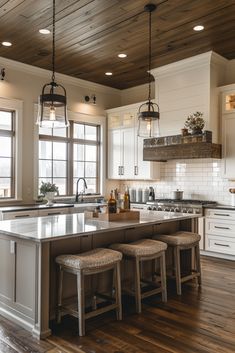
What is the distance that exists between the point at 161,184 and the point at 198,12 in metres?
3.48

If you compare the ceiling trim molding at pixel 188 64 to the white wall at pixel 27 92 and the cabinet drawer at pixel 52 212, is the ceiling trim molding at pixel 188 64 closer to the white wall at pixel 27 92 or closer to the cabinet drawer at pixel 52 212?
the white wall at pixel 27 92

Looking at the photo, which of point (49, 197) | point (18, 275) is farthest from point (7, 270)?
point (49, 197)

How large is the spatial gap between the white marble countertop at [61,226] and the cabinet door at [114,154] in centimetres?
331

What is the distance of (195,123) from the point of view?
5.53 meters

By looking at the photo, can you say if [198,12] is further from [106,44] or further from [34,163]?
[34,163]

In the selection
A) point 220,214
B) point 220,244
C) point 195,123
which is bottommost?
point 220,244

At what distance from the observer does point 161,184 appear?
681cm

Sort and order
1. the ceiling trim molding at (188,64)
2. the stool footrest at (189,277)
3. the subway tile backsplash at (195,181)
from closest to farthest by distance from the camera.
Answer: the stool footrest at (189,277)
the ceiling trim molding at (188,64)
the subway tile backsplash at (195,181)

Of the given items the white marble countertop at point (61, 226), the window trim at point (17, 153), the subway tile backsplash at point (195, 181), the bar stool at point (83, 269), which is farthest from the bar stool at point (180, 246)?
the window trim at point (17, 153)

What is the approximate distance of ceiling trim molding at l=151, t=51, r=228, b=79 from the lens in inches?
217

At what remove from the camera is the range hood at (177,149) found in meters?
5.44

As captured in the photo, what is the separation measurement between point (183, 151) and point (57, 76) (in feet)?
9.36

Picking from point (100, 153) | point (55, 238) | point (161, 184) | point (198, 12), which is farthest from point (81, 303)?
point (100, 153)

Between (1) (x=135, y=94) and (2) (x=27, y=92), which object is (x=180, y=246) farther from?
(1) (x=135, y=94)
